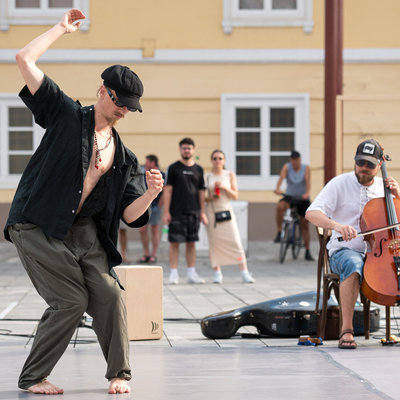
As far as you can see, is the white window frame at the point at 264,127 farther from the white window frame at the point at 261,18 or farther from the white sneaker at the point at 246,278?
the white sneaker at the point at 246,278

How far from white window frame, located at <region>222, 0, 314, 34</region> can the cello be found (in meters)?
12.6

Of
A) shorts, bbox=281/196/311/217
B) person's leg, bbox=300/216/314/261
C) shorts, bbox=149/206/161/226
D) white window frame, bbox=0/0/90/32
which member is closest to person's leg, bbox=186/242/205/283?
shorts, bbox=149/206/161/226

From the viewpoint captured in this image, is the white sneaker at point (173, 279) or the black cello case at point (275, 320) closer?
the black cello case at point (275, 320)

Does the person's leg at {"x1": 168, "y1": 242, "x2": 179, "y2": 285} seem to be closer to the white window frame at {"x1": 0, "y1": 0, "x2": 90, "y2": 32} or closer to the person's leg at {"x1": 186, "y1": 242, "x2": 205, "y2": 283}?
the person's leg at {"x1": 186, "y1": 242, "x2": 205, "y2": 283}

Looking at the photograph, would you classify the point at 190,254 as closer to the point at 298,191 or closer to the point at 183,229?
the point at 183,229

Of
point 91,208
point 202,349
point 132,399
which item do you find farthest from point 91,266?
point 202,349

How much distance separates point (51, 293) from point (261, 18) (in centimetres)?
1497

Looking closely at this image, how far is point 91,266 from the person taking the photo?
5574 millimetres

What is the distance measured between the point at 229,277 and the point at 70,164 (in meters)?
8.39

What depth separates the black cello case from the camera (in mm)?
7938

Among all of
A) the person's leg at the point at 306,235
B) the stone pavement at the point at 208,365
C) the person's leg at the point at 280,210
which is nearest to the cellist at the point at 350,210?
the stone pavement at the point at 208,365

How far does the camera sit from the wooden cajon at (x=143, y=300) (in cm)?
787

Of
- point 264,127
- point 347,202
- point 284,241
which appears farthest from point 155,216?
point 347,202

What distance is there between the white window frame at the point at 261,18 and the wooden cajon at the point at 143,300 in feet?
40.4
